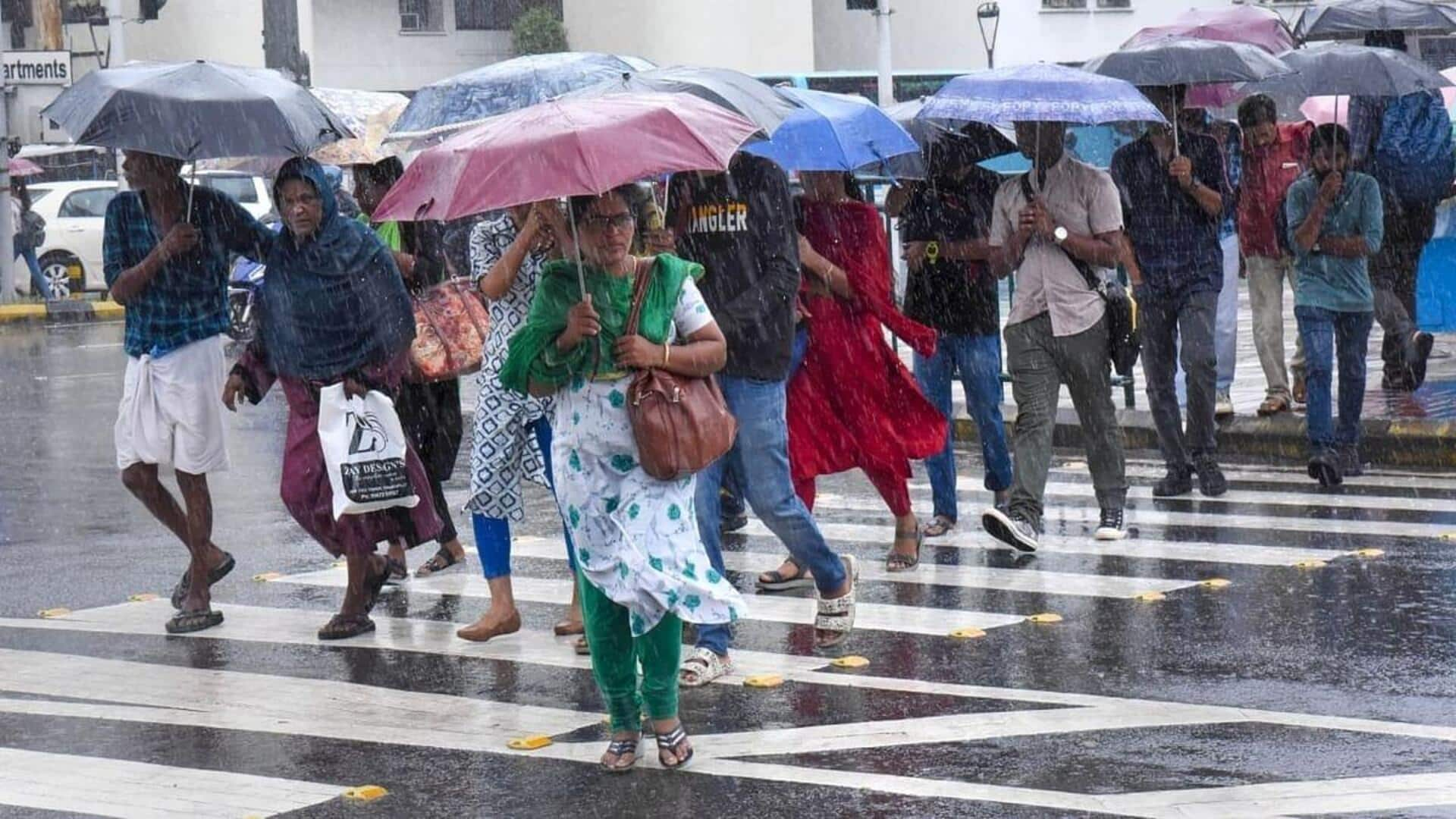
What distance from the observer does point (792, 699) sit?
24.1 ft

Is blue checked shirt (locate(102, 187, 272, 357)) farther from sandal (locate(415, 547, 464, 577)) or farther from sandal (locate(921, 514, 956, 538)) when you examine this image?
sandal (locate(921, 514, 956, 538))

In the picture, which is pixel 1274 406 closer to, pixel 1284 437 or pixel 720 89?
pixel 1284 437

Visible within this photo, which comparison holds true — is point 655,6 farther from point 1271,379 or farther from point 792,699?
point 792,699

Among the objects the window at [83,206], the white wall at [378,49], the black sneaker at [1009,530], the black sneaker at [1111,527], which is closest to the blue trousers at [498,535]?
the black sneaker at [1009,530]

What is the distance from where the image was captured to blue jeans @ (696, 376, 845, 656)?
7.82 m

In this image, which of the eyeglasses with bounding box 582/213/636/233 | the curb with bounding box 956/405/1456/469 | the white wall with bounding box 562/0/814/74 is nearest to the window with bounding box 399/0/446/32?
the white wall with bounding box 562/0/814/74

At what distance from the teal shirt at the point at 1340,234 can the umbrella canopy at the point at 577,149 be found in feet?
18.3

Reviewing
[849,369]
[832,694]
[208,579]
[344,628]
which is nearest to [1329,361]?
[849,369]

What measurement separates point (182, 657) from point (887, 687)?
2.71 m

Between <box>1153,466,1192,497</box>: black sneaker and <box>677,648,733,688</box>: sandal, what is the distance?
4521 millimetres

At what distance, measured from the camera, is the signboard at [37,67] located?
Answer: 1093 inches

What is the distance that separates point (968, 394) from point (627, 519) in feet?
15.0

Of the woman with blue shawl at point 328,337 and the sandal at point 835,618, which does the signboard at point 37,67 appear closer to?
the woman with blue shawl at point 328,337

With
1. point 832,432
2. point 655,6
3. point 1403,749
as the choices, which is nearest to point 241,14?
point 655,6
